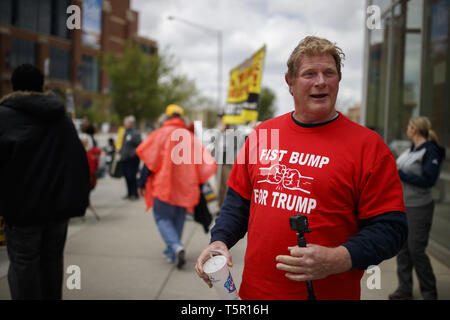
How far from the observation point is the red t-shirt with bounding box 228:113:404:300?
1684mm

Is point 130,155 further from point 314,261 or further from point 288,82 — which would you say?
point 314,261

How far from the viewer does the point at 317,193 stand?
67.7 inches

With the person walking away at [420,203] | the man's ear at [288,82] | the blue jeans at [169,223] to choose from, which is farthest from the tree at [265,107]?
the man's ear at [288,82]

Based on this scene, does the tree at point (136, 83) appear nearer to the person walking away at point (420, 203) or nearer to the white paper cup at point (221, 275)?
the person walking away at point (420, 203)

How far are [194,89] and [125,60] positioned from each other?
41.9 ft

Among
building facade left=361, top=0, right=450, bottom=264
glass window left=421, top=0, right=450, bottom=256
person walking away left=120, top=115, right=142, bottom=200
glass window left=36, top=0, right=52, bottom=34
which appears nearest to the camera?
glass window left=421, top=0, right=450, bottom=256

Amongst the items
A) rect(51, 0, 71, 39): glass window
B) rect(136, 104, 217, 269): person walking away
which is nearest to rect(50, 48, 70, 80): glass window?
rect(51, 0, 71, 39): glass window

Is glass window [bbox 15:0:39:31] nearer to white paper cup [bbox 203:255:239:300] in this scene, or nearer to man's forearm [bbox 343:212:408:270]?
white paper cup [bbox 203:255:239:300]

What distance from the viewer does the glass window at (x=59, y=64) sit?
38.7 m

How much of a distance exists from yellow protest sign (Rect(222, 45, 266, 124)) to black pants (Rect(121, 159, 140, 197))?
10.9 ft

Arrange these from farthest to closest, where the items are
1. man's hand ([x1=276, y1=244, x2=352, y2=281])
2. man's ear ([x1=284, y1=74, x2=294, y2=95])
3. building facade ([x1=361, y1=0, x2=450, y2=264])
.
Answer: building facade ([x1=361, y1=0, x2=450, y2=264]) < man's ear ([x1=284, y1=74, x2=294, y2=95]) < man's hand ([x1=276, y1=244, x2=352, y2=281])

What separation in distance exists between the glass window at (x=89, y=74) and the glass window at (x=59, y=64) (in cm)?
273
